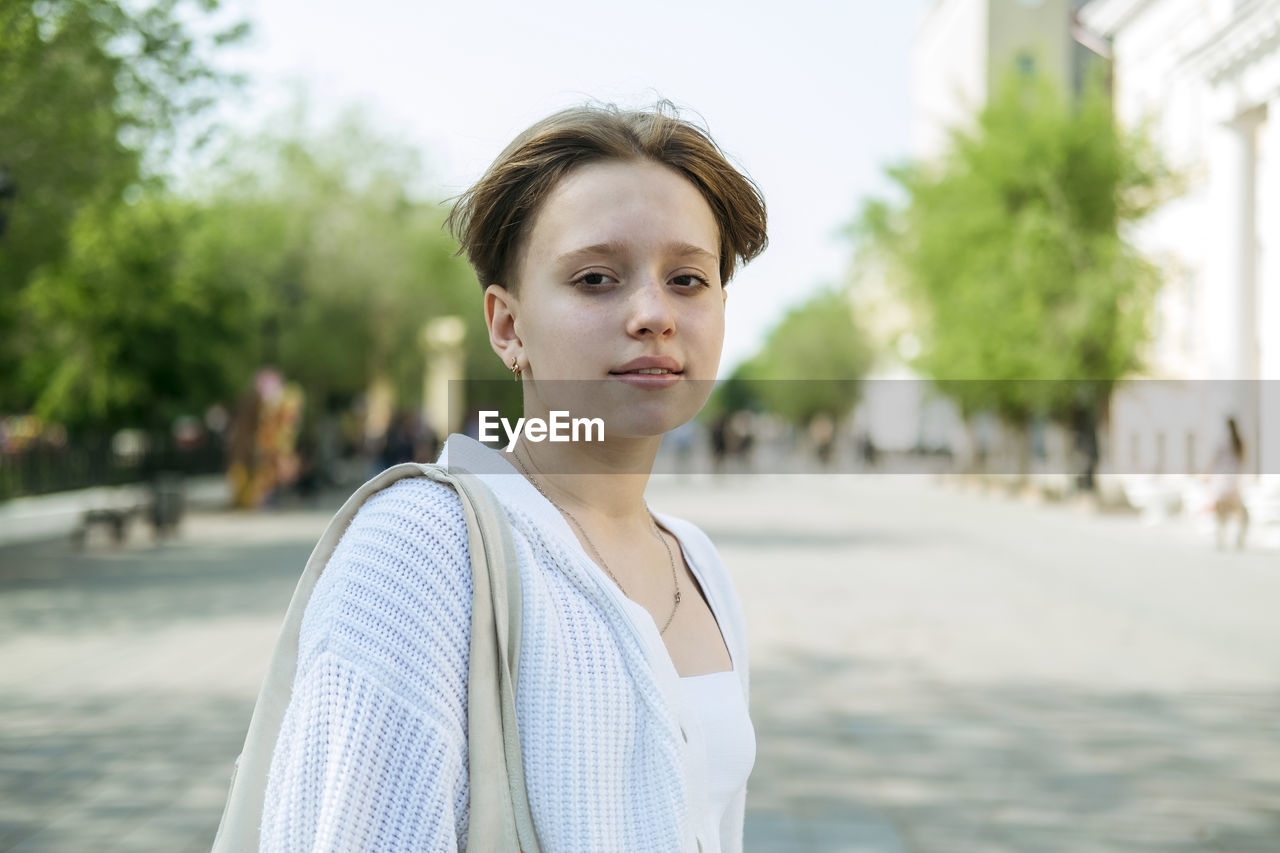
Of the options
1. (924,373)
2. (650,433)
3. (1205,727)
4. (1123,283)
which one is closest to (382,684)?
(650,433)

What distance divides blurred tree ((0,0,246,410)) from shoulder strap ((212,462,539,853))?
11218 mm

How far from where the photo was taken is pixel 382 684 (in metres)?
1.32

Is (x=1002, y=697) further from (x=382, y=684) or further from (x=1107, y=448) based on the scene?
(x=1107, y=448)

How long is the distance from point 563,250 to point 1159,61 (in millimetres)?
37668

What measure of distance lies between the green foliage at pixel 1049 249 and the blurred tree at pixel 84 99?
21132mm

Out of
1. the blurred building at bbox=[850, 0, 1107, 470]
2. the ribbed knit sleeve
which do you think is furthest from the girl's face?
the blurred building at bbox=[850, 0, 1107, 470]

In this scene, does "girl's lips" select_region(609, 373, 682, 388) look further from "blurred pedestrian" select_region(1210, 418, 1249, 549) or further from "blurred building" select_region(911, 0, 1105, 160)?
"blurred building" select_region(911, 0, 1105, 160)

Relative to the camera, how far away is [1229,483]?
20.1 metres

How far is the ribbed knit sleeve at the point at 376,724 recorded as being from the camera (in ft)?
4.31

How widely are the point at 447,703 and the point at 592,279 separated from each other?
538 mm

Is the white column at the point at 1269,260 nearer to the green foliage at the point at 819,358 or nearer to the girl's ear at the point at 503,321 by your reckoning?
the girl's ear at the point at 503,321

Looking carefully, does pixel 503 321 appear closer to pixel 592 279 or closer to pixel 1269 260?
pixel 592 279

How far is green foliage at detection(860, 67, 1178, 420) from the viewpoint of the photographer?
31.0 metres

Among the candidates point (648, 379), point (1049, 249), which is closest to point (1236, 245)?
point (1049, 249)
